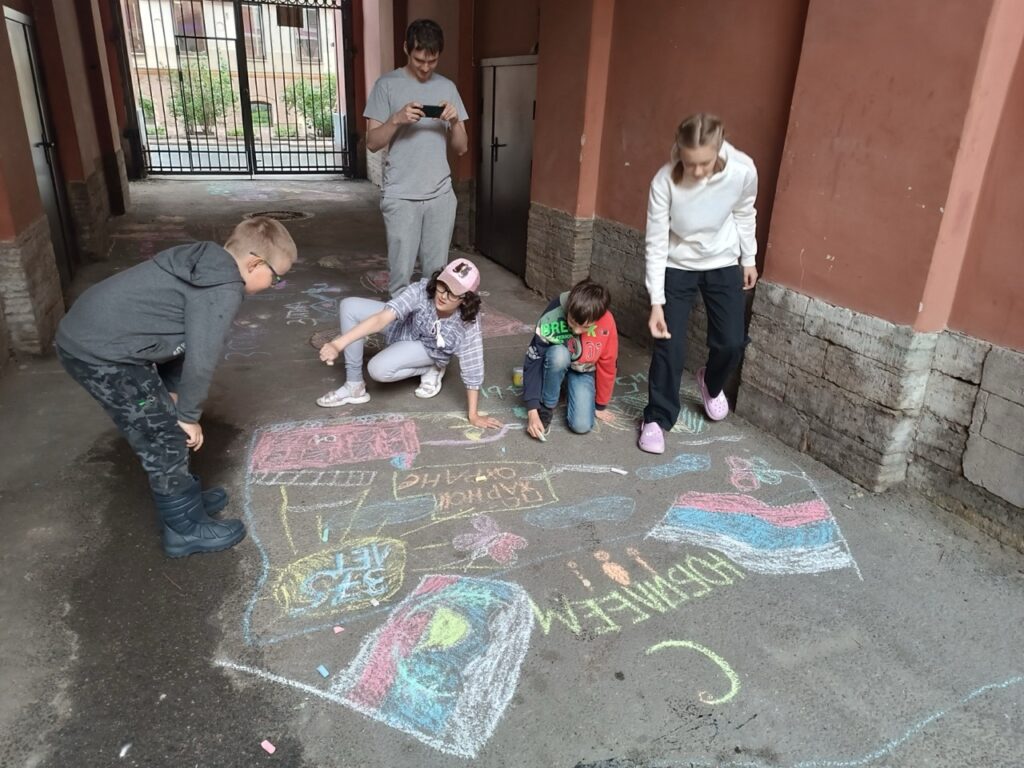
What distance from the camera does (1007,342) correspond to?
287 cm

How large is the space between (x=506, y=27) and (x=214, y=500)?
5.70m

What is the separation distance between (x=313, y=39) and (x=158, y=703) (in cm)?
2717

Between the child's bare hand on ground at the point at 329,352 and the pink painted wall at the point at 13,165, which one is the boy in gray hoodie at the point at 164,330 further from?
the pink painted wall at the point at 13,165

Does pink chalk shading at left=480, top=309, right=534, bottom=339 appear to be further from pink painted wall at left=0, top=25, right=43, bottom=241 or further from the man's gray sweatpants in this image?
pink painted wall at left=0, top=25, right=43, bottom=241

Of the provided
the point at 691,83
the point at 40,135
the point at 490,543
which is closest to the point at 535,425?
the point at 490,543

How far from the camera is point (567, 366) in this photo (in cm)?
374

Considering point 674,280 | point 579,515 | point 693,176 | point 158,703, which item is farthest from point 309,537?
point 693,176

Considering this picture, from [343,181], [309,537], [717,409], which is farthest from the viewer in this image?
[343,181]

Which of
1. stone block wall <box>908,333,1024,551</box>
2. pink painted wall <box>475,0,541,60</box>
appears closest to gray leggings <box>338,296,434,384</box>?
stone block wall <box>908,333,1024,551</box>

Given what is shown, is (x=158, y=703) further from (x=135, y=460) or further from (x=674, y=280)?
(x=674, y=280)

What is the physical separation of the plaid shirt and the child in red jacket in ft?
0.93

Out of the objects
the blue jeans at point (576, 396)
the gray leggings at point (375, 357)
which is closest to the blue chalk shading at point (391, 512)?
the blue jeans at point (576, 396)

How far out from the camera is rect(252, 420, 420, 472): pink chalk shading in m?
3.43

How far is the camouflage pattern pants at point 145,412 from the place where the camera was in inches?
97.1
